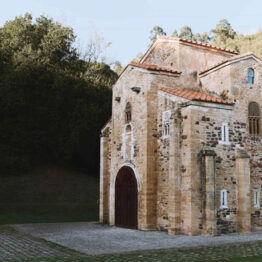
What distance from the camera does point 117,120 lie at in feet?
63.6

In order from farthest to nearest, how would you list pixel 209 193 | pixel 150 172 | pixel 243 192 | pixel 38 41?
pixel 38 41, pixel 150 172, pixel 243 192, pixel 209 193

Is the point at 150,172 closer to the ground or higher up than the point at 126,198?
higher up

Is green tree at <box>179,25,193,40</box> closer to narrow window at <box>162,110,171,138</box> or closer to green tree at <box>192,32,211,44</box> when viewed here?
green tree at <box>192,32,211,44</box>

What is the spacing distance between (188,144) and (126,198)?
504 centimetres

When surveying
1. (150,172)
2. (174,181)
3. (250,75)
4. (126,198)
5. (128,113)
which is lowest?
(126,198)

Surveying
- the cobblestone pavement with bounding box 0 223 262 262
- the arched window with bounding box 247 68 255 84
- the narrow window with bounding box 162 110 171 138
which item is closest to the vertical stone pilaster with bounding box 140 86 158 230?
the narrow window with bounding box 162 110 171 138

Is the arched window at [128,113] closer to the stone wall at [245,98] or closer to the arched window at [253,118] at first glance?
the stone wall at [245,98]

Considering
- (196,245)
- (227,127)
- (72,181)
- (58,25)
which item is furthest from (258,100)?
(58,25)

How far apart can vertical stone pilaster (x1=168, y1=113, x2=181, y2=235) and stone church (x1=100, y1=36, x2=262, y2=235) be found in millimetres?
41

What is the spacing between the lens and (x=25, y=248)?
11406 millimetres

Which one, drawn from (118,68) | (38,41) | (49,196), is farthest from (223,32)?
(49,196)

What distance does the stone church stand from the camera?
14531mm

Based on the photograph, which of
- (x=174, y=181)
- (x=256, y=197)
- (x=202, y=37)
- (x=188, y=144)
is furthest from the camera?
(x=202, y=37)

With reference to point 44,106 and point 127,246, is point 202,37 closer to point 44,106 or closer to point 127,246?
point 44,106
